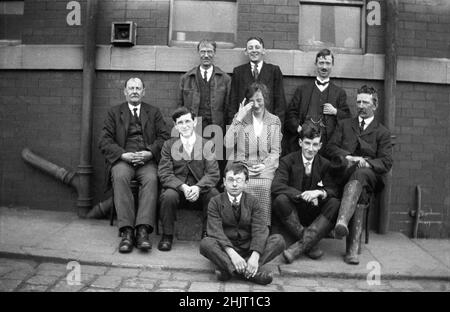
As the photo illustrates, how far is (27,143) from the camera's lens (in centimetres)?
603

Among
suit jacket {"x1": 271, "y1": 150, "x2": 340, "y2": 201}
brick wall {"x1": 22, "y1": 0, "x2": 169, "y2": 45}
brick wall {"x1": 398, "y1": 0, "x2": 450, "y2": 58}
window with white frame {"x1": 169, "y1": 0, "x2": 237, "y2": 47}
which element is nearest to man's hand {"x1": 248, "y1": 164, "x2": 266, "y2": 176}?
suit jacket {"x1": 271, "y1": 150, "x2": 340, "y2": 201}

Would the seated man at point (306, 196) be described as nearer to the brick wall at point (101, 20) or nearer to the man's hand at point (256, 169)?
the man's hand at point (256, 169)

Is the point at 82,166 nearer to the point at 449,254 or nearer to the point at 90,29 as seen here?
the point at 90,29

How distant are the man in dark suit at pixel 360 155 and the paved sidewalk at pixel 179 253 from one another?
317mm

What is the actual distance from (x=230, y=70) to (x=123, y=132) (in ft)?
5.51

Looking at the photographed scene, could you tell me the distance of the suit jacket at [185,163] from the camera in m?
4.69

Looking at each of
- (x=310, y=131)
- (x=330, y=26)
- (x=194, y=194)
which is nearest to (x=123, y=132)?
(x=194, y=194)

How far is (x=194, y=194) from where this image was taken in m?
4.44

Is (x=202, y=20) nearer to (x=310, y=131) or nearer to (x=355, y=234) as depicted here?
(x=310, y=131)

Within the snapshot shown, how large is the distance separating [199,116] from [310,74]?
1.62m

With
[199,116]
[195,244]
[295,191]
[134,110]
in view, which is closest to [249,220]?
[295,191]

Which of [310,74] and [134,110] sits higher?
[310,74]

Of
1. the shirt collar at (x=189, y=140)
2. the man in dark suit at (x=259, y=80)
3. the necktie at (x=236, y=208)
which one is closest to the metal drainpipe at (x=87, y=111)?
the shirt collar at (x=189, y=140)

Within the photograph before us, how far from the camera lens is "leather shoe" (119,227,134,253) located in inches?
169
